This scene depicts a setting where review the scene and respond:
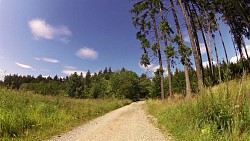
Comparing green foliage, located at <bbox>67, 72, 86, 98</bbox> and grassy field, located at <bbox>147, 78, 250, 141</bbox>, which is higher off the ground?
green foliage, located at <bbox>67, 72, 86, 98</bbox>

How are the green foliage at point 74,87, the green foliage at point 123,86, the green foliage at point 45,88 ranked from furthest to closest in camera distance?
1. the green foliage at point 74,87
2. the green foliage at point 123,86
3. the green foliage at point 45,88

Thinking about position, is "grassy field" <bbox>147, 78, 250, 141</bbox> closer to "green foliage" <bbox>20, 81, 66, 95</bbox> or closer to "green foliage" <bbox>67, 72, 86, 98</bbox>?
"green foliage" <bbox>20, 81, 66, 95</bbox>

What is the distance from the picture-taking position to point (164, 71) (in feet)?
79.0

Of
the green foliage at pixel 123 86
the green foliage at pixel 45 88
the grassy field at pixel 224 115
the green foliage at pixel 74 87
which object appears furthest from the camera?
the green foliage at pixel 74 87

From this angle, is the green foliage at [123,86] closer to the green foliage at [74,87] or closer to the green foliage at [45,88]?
the green foliage at [45,88]

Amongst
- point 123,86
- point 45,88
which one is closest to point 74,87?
point 123,86

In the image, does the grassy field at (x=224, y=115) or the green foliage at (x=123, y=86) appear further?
the green foliage at (x=123, y=86)

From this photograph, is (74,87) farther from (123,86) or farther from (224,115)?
(224,115)

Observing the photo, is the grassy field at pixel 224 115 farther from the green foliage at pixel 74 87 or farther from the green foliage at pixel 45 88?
the green foliage at pixel 74 87

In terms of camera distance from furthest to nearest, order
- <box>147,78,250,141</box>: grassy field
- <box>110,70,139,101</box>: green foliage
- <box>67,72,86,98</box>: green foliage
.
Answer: <box>67,72,86,98</box>: green foliage < <box>110,70,139,101</box>: green foliage < <box>147,78,250,141</box>: grassy field

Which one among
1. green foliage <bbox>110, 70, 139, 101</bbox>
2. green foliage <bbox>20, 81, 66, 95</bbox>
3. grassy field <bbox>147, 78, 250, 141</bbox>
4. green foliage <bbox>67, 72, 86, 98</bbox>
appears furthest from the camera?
green foliage <bbox>67, 72, 86, 98</bbox>

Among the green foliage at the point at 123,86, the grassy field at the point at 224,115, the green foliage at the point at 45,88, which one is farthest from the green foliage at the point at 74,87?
the grassy field at the point at 224,115

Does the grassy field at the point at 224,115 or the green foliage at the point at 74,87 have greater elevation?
the green foliage at the point at 74,87

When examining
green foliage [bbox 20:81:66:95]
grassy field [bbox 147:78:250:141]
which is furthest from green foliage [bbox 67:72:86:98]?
grassy field [bbox 147:78:250:141]
